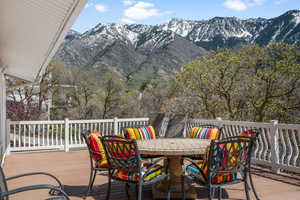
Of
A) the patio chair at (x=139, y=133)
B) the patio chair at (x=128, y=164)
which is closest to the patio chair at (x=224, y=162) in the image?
the patio chair at (x=128, y=164)

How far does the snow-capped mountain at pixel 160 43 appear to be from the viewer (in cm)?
2881

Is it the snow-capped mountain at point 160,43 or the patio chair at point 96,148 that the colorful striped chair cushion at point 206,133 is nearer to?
the patio chair at point 96,148

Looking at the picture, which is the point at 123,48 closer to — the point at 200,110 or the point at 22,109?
the point at 22,109

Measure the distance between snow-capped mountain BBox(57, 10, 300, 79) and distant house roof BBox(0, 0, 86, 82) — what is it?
63.8 feet

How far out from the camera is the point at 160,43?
43250mm

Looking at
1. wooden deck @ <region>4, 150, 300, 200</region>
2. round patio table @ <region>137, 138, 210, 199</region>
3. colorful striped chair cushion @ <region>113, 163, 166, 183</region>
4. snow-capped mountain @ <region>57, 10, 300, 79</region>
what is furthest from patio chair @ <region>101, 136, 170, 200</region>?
→ snow-capped mountain @ <region>57, 10, 300, 79</region>

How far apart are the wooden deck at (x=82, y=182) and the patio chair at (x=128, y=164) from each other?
2.50 feet

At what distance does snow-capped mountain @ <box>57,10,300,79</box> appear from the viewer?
28.8 m

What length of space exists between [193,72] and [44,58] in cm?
610

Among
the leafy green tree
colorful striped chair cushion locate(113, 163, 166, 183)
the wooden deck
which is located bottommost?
the wooden deck

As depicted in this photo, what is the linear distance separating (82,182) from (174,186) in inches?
67.2

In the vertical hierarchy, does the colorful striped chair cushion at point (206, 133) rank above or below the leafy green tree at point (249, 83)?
below

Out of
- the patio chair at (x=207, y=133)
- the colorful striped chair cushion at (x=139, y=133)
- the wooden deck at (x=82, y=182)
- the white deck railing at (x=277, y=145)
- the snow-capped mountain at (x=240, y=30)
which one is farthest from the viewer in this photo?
the snow-capped mountain at (x=240, y=30)

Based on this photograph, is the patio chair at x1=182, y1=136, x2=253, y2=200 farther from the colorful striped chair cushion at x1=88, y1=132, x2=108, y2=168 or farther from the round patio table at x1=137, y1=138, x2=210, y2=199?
the colorful striped chair cushion at x1=88, y1=132, x2=108, y2=168
